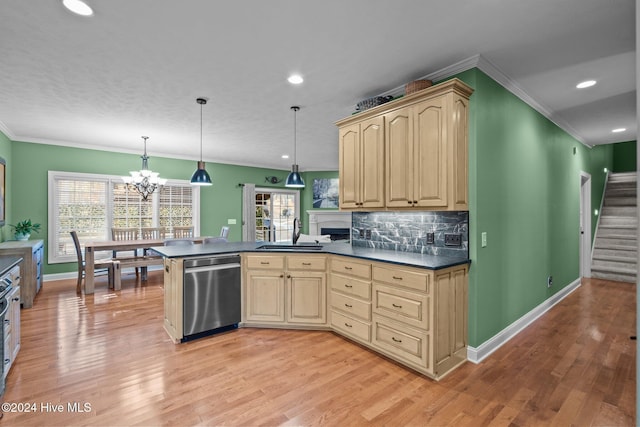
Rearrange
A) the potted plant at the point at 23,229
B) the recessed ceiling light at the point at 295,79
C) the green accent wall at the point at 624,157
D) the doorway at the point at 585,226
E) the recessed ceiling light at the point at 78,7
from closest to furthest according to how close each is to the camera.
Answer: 1. the recessed ceiling light at the point at 78,7
2. the recessed ceiling light at the point at 295,79
3. the potted plant at the point at 23,229
4. the doorway at the point at 585,226
5. the green accent wall at the point at 624,157

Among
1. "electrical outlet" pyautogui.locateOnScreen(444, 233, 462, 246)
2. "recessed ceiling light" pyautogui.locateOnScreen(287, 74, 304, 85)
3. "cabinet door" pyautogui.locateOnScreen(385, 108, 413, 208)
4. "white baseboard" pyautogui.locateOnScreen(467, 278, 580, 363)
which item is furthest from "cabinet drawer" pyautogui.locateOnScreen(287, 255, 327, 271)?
"recessed ceiling light" pyautogui.locateOnScreen(287, 74, 304, 85)

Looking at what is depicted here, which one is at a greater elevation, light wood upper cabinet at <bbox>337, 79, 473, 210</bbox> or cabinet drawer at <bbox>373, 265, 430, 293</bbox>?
light wood upper cabinet at <bbox>337, 79, 473, 210</bbox>

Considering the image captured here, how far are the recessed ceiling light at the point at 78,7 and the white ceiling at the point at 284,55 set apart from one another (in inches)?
1.9

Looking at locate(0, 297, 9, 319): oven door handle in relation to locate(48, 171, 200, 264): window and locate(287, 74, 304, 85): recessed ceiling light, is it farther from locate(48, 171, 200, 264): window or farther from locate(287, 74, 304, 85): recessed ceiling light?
locate(48, 171, 200, 264): window

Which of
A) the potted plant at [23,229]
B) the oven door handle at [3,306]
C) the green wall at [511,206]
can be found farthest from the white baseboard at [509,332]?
the potted plant at [23,229]

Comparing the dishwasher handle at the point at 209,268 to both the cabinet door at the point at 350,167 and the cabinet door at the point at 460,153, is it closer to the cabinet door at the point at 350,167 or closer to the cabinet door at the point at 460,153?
the cabinet door at the point at 350,167

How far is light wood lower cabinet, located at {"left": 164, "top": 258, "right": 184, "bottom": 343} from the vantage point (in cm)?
304

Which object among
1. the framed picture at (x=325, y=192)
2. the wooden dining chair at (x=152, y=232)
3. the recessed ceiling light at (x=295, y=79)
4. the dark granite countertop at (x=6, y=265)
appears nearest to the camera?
the dark granite countertop at (x=6, y=265)

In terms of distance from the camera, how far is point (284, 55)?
2584 mm

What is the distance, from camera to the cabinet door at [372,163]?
10.1ft

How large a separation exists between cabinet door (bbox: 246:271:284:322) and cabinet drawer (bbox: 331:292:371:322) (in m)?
0.61

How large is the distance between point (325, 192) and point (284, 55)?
668 cm

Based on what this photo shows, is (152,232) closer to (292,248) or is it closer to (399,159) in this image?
(292,248)

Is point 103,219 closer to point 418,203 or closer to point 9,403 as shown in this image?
point 9,403
